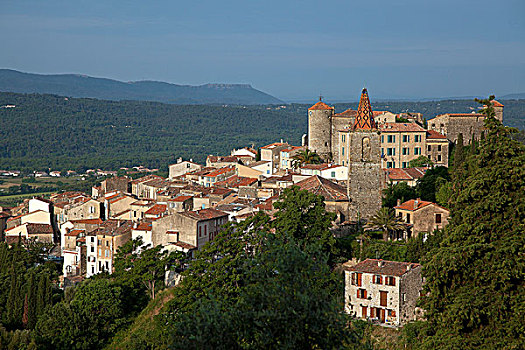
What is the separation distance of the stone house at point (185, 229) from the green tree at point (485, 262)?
805 inches

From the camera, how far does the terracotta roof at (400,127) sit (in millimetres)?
47625

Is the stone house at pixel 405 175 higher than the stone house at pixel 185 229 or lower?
higher

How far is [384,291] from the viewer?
81.4 feet

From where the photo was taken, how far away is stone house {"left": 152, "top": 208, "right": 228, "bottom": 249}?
3562cm

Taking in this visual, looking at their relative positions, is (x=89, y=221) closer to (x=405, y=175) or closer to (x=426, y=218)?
(x=405, y=175)

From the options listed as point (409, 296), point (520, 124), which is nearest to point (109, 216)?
point (409, 296)

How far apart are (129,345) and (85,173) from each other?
117 meters

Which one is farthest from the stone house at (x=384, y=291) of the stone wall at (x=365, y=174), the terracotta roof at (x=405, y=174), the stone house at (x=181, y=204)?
the stone house at (x=181, y=204)

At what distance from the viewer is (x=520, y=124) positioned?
12006cm

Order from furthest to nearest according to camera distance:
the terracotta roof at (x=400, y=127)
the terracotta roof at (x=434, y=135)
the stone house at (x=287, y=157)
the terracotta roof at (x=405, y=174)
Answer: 1. the stone house at (x=287, y=157)
2. the terracotta roof at (x=434, y=135)
3. the terracotta roof at (x=400, y=127)
4. the terracotta roof at (x=405, y=174)

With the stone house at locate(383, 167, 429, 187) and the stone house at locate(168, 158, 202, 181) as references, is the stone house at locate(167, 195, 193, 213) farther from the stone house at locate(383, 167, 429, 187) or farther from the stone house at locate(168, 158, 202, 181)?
the stone house at locate(168, 158, 202, 181)

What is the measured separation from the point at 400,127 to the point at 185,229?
19.1 metres

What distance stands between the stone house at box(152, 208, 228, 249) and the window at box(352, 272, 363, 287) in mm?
11922

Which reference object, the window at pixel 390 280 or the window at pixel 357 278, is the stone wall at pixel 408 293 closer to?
the window at pixel 390 280
